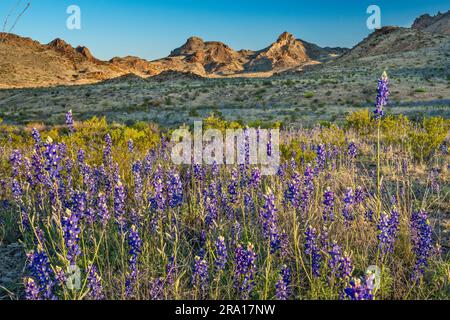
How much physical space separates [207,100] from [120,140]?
2381 cm

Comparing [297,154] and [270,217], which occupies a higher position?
[297,154]

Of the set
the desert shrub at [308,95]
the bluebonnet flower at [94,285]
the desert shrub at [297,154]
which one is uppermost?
the desert shrub at [308,95]

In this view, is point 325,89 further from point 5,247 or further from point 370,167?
point 5,247

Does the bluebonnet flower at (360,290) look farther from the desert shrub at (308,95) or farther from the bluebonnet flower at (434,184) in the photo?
the desert shrub at (308,95)

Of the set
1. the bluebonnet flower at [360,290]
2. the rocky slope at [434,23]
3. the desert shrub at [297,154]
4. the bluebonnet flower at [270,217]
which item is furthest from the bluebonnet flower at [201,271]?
the rocky slope at [434,23]

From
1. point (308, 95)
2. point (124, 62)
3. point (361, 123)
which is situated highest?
point (124, 62)

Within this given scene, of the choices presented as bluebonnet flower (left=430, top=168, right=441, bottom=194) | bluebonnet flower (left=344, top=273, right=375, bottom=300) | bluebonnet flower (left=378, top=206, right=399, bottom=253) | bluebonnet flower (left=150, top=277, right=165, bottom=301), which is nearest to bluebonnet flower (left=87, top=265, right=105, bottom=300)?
bluebonnet flower (left=150, top=277, right=165, bottom=301)

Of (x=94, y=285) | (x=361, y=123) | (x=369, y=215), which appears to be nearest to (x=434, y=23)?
(x=361, y=123)

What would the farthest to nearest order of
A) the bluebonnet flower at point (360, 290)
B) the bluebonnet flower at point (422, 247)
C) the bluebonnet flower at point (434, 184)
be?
the bluebonnet flower at point (434, 184), the bluebonnet flower at point (422, 247), the bluebonnet flower at point (360, 290)

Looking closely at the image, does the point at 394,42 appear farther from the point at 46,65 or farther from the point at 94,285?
the point at 46,65

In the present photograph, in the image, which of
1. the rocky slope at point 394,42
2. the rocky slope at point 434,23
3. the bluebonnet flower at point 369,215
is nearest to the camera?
the bluebonnet flower at point 369,215

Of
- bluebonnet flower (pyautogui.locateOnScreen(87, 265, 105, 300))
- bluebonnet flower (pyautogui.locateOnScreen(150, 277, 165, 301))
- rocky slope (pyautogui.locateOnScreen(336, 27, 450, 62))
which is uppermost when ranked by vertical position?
rocky slope (pyautogui.locateOnScreen(336, 27, 450, 62))

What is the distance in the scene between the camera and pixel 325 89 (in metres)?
32.4

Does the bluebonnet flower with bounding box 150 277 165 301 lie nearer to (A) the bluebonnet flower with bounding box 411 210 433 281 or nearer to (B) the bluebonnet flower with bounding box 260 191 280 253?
(B) the bluebonnet flower with bounding box 260 191 280 253
